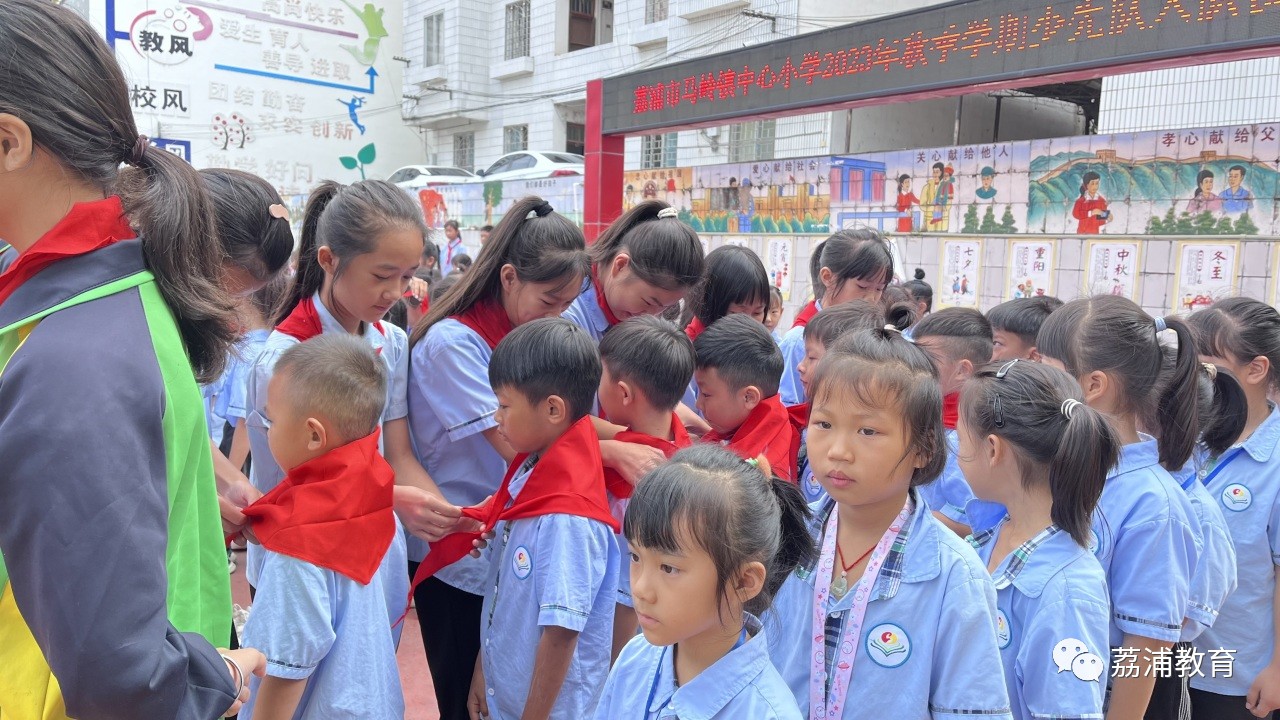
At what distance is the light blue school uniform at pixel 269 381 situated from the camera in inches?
73.2

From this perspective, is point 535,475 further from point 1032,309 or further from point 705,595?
point 1032,309

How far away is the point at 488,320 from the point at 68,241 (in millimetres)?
1243

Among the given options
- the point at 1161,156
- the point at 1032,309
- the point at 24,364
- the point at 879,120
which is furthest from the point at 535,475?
the point at 879,120

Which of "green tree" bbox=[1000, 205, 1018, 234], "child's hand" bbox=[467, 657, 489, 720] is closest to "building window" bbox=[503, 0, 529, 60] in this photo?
"green tree" bbox=[1000, 205, 1018, 234]

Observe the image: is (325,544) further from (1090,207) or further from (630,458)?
(1090,207)

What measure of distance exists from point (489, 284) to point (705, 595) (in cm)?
117

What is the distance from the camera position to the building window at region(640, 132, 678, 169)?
45.0 feet

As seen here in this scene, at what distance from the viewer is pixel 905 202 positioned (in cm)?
698

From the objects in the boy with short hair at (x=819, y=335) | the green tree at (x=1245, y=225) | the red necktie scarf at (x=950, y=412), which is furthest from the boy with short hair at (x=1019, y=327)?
the green tree at (x=1245, y=225)

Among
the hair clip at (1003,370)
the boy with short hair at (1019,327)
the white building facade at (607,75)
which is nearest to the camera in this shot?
the hair clip at (1003,370)

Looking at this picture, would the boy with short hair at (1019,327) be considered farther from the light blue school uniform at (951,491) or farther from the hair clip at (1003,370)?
the hair clip at (1003,370)

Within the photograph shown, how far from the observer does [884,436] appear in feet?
4.90

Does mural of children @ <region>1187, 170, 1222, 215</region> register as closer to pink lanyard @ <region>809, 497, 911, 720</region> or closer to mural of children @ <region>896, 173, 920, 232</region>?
mural of children @ <region>896, 173, 920, 232</region>

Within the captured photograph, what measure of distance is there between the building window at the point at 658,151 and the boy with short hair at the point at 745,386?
11597 mm
